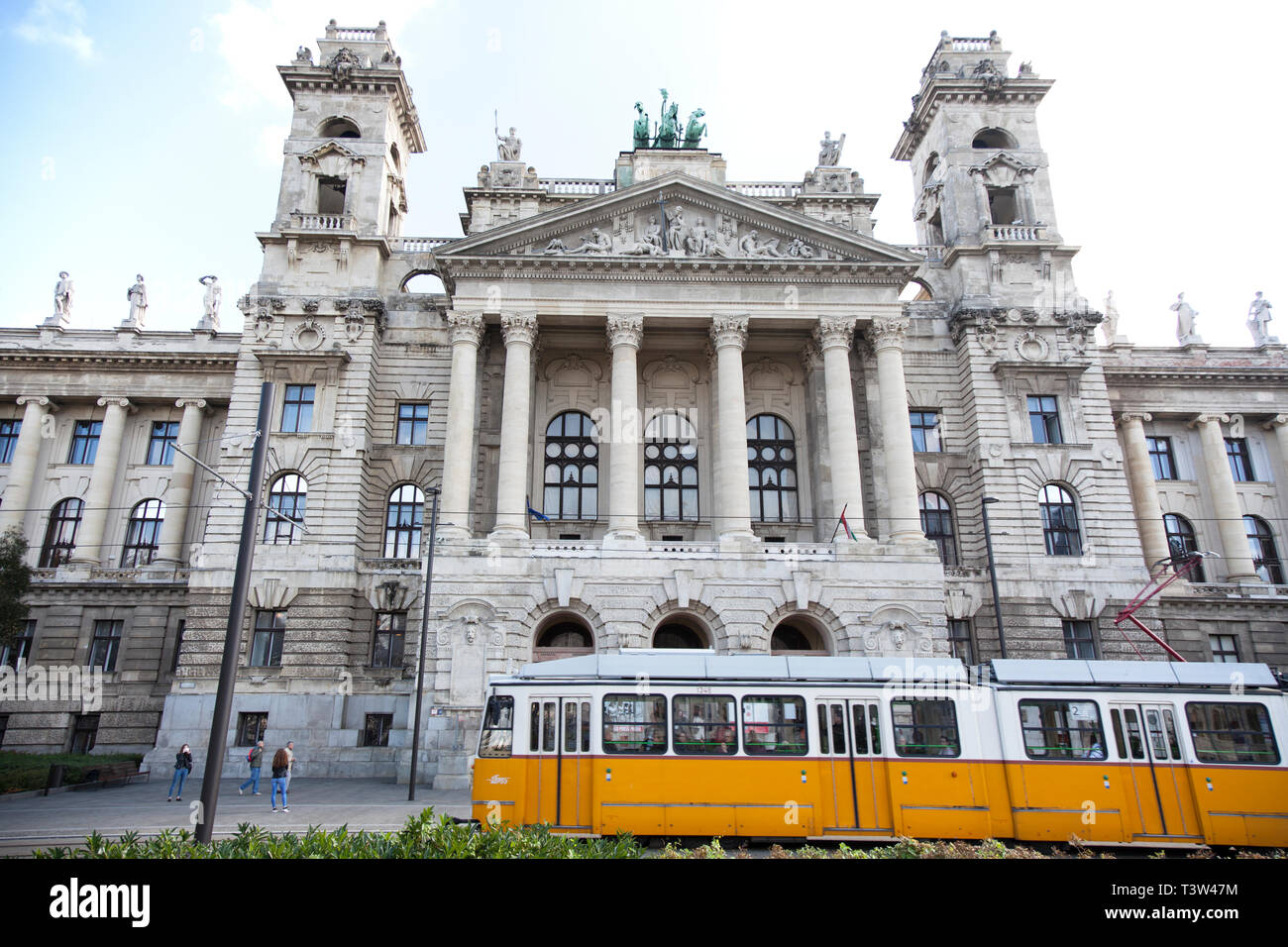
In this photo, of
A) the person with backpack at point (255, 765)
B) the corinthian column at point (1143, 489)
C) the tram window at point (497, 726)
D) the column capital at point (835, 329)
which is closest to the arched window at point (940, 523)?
the column capital at point (835, 329)

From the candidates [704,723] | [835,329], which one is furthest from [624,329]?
[704,723]

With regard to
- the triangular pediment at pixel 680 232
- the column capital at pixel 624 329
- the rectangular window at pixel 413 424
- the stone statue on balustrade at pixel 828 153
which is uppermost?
the stone statue on balustrade at pixel 828 153

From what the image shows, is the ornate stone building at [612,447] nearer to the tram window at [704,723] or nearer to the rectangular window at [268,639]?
the rectangular window at [268,639]

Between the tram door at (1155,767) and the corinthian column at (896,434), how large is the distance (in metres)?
15.3

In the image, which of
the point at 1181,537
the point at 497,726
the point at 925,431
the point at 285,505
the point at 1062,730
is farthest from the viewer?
the point at 1181,537

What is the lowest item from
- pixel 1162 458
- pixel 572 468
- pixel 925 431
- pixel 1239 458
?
pixel 572 468

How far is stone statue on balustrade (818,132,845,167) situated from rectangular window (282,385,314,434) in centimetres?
2802

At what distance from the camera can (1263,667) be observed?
→ 1586 centimetres

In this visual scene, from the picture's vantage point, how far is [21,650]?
37625mm

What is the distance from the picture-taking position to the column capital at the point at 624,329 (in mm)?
33312

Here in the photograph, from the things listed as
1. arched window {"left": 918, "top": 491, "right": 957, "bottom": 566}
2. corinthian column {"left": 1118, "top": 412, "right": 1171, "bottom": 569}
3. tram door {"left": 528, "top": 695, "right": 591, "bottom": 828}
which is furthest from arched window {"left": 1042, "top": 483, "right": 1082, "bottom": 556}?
tram door {"left": 528, "top": 695, "right": 591, "bottom": 828}

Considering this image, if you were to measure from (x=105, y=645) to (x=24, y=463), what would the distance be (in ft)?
37.9

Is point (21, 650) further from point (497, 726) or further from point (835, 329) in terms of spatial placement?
point (835, 329)
